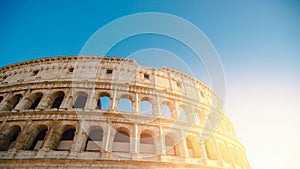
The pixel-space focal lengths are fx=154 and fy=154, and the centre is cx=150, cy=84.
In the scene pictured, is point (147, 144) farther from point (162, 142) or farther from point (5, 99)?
point (5, 99)

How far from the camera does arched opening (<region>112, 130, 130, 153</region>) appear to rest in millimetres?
9870

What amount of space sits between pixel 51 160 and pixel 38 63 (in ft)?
35.8

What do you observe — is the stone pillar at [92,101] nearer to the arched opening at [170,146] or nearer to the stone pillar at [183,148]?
the arched opening at [170,146]

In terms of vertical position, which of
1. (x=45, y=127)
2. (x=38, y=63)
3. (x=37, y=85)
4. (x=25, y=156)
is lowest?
(x=25, y=156)

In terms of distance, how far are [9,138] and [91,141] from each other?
5.67m

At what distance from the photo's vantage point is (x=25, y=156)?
8836mm

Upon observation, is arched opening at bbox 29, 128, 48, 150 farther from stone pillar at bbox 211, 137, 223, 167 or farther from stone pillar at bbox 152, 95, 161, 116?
stone pillar at bbox 211, 137, 223, 167

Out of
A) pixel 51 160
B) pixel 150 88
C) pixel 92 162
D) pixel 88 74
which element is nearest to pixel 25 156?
pixel 51 160

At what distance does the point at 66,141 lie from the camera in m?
10.1

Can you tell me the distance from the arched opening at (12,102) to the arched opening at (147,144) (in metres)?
10.8

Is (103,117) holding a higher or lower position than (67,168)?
higher

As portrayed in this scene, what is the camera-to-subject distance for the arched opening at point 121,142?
32.4ft

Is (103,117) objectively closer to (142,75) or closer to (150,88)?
(150,88)

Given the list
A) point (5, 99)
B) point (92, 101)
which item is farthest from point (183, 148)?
point (5, 99)
